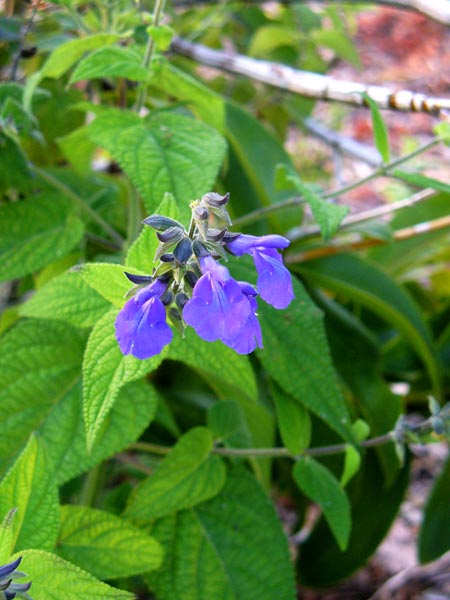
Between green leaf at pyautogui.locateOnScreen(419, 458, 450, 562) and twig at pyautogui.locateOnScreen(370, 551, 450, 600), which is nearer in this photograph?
green leaf at pyautogui.locateOnScreen(419, 458, 450, 562)

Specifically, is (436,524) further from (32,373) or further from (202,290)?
(202,290)

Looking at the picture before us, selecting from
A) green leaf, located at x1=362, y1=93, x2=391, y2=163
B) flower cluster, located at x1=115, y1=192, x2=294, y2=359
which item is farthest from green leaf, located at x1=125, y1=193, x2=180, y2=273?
green leaf, located at x1=362, y1=93, x2=391, y2=163

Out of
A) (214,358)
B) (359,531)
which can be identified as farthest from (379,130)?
(359,531)

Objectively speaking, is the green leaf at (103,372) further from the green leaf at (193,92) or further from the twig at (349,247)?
the twig at (349,247)

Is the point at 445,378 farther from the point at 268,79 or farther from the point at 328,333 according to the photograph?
the point at 268,79

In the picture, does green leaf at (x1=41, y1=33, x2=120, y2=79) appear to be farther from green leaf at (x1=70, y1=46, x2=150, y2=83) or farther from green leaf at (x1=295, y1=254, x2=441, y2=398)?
green leaf at (x1=295, y1=254, x2=441, y2=398)

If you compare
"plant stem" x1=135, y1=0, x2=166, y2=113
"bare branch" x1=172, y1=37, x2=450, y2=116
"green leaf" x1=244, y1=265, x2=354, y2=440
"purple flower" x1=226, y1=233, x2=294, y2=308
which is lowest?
"green leaf" x1=244, y1=265, x2=354, y2=440
